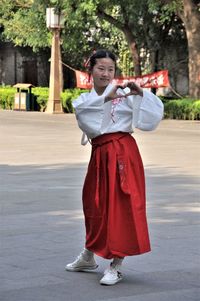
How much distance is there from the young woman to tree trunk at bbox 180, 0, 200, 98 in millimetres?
22415

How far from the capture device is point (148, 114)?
6258mm

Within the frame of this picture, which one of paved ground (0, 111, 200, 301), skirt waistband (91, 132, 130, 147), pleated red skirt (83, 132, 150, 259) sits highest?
skirt waistband (91, 132, 130, 147)

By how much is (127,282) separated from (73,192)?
4.95 m

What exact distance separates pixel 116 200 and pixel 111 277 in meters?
0.56

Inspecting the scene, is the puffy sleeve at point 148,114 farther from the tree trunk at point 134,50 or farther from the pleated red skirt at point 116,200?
the tree trunk at point 134,50

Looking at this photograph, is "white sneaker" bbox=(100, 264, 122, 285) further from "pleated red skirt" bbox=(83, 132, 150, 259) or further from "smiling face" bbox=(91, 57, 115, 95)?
"smiling face" bbox=(91, 57, 115, 95)

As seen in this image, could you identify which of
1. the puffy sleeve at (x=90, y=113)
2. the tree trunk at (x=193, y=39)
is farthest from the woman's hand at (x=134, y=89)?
the tree trunk at (x=193, y=39)

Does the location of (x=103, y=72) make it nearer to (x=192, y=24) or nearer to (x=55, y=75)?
(x=192, y=24)

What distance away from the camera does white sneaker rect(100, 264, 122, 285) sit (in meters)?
6.30

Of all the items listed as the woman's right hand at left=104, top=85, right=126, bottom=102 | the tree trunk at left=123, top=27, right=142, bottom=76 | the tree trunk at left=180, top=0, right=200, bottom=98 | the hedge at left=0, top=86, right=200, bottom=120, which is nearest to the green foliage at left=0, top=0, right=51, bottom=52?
the hedge at left=0, top=86, right=200, bottom=120

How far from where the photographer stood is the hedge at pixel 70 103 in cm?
2744

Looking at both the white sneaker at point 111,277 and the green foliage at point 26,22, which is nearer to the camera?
the white sneaker at point 111,277

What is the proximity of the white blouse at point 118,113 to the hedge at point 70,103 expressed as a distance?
20.8 m

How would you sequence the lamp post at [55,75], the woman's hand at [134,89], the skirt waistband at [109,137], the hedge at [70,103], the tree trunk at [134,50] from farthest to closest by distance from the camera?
the tree trunk at [134,50] < the lamp post at [55,75] < the hedge at [70,103] < the skirt waistband at [109,137] < the woman's hand at [134,89]
